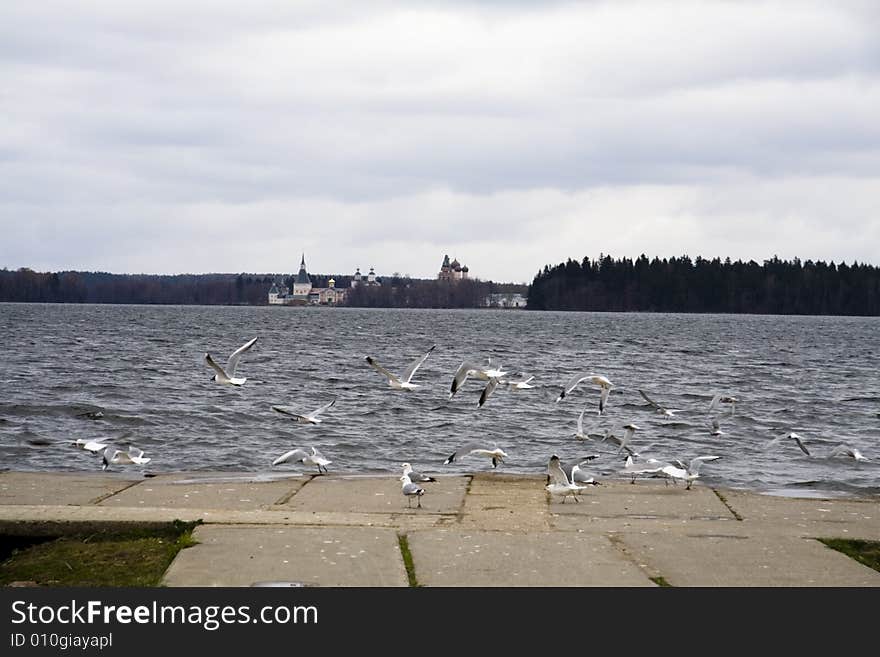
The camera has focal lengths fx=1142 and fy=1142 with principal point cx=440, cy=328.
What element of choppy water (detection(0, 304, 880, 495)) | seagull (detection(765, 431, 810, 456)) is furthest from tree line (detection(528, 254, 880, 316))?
seagull (detection(765, 431, 810, 456))

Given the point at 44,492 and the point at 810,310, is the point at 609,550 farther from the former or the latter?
the point at 810,310

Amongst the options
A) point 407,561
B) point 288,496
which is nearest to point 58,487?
point 288,496

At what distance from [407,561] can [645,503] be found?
11.7ft

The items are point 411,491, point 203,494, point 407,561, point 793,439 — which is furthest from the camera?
point 793,439

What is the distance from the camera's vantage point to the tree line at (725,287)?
184 m

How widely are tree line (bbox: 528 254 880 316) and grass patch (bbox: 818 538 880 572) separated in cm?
17911

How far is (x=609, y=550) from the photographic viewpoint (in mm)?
7664

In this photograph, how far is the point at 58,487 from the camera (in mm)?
10312

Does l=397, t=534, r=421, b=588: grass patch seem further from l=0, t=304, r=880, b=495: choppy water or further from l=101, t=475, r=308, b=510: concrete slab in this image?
l=0, t=304, r=880, b=495: choppy water

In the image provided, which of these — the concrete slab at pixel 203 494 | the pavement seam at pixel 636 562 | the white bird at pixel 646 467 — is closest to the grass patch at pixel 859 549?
the pavement seam at pixel 636 562

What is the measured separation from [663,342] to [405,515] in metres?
65.6

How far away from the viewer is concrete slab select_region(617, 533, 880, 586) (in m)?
6.90

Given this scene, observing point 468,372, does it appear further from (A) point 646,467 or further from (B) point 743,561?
(B) point 743,561

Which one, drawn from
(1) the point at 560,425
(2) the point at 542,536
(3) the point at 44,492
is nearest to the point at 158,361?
(1) the point at 560,425
